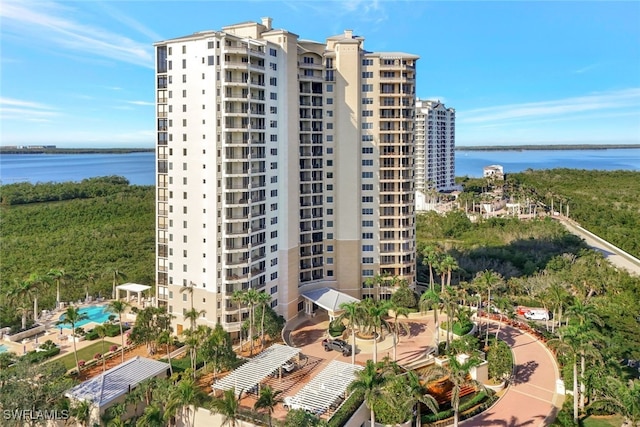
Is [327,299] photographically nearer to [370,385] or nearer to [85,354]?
[370,385]

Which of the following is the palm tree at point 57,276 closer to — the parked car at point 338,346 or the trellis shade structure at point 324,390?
the parked car at point 338,346

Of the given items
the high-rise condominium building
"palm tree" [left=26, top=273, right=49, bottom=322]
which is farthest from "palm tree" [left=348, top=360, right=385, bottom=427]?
"palm tree" [left=26, top=273, right=49, bottom=322]

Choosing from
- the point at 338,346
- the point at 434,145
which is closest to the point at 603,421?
the point at 338,346

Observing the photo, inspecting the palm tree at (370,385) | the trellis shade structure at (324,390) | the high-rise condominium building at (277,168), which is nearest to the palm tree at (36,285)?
the high-rise condominium building at (277,168)

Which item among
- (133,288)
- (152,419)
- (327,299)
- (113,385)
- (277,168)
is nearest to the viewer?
(152,419)

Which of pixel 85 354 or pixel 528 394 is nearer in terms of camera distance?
pixel 528 394

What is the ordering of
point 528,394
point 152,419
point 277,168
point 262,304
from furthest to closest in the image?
point 277,168 < point 262,304 < point 528,394 < point 152,419

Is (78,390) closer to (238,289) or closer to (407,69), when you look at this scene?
(238,289)
